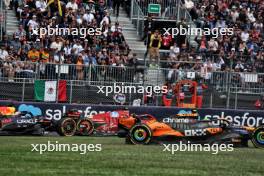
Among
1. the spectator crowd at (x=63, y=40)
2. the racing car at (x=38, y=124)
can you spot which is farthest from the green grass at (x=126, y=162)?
the spectator crowd at (x=63, y=40)

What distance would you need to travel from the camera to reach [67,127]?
77.8 feet

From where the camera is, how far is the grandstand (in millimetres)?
26094

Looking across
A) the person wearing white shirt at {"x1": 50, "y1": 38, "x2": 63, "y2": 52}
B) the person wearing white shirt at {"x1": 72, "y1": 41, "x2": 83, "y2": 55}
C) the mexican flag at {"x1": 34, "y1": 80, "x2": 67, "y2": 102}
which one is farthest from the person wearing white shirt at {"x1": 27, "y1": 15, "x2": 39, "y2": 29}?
the mexican flag at {"x1": 34, "y1": 80, "x2": 67, "y2": 102}

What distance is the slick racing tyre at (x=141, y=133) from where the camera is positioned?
20688 millimetres

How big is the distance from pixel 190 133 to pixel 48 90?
21.3ft

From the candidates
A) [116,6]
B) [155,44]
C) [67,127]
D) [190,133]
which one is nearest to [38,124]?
[67,127]

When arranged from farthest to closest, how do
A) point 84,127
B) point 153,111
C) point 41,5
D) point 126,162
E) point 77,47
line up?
point 41,5 < point 77,47 < point 153,111 < point 84,127 < point 126,162

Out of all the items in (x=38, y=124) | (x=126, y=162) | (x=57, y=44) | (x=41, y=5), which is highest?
(x=41, y=5)

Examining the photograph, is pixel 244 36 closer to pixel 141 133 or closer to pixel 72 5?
pixel 72 5

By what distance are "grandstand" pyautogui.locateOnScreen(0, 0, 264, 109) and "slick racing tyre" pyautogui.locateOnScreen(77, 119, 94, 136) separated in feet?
7.25

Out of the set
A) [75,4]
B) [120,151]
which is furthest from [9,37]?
[120,151]

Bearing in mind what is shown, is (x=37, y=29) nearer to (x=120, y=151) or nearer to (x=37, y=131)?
(x=37, y=131)

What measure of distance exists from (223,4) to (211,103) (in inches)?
439

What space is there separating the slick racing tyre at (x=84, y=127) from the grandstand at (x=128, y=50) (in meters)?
2.21
